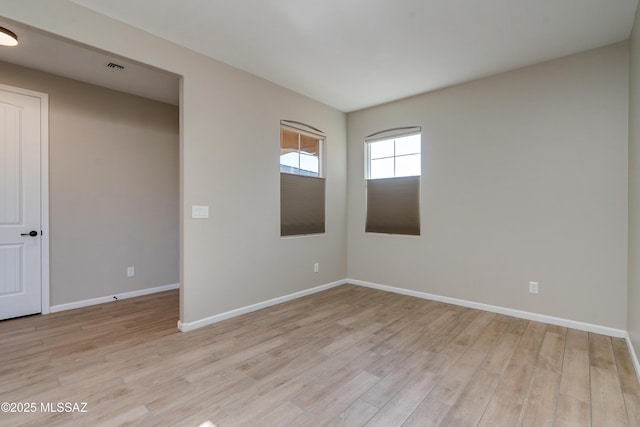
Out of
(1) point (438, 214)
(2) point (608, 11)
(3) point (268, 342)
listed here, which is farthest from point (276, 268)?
(2) point (608, 11)

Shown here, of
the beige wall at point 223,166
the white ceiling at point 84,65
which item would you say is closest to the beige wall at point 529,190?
the beige wall at point 223,166

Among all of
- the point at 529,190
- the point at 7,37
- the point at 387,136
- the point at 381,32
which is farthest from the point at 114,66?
the point at 529,190

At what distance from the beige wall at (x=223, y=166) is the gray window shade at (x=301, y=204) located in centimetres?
15

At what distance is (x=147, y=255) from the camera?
427 cm

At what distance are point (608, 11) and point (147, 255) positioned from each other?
18.5ft

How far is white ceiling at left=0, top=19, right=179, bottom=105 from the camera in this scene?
2.74m

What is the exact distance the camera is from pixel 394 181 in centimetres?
439

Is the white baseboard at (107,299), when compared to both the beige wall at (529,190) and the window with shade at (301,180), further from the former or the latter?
the beige wall at (529,190)

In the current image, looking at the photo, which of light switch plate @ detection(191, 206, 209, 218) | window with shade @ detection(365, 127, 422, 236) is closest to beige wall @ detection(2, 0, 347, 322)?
light switch plate @ detection(191, 206, 209, 218)

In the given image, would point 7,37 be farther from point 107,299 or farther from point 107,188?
point 107,299

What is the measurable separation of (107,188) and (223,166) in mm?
1850

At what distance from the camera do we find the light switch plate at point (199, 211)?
302 centimetres

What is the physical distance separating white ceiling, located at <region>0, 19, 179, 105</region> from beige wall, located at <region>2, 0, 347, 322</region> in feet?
0.70

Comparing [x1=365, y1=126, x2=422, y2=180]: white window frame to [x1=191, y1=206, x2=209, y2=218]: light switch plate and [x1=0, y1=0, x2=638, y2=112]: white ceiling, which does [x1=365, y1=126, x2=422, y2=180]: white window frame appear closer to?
[x1=0, y1=0, x2=638, y2=112]: white ceiling
